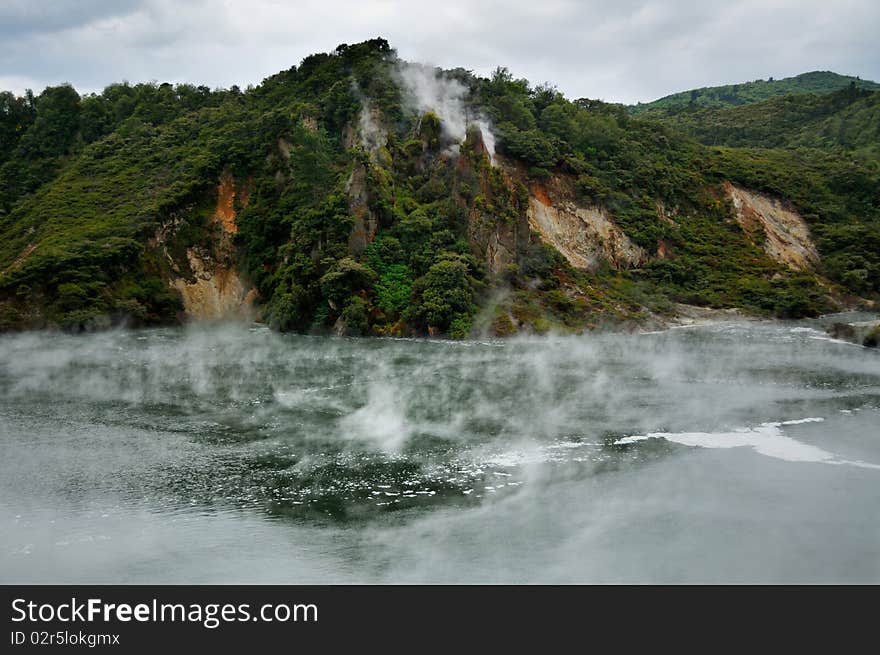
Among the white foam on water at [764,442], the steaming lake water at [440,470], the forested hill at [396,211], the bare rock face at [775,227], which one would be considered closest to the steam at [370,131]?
the forested hill at [396,211]

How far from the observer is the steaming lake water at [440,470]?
1912 cm

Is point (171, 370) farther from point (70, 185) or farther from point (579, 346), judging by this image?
point (70, 185)

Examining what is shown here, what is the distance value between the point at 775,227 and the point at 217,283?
175ft

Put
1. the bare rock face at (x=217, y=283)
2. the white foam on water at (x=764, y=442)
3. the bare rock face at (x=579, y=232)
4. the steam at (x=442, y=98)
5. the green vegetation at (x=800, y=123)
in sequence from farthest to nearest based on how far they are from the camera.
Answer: the green vegetation at (x=800, y=123) → the steam at (x=442, y=98) → the bare rock face at (x=579, y=232) → the bare rock face at (x=217, y=283) → the white foam on water at (x=764, y=442)

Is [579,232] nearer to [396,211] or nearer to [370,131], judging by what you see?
[396,211]

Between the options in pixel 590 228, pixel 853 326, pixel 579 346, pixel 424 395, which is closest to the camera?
pixel 424 395

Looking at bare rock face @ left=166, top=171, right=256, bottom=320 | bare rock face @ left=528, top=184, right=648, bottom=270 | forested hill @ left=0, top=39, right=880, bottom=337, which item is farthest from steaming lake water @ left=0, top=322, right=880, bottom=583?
bare rock face @ left=528, top=184, right=648, bottom=270

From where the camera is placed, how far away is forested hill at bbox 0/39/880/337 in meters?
58.3

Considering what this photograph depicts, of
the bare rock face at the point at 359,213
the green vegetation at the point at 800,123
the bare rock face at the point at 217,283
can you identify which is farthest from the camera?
the green vegetation at the point at 800,123

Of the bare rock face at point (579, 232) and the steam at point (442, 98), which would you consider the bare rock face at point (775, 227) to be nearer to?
the bare rock face at point (579, 232)

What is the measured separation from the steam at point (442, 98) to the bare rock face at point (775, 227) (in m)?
27.6

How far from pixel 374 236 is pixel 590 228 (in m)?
20.8

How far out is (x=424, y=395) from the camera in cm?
3638
